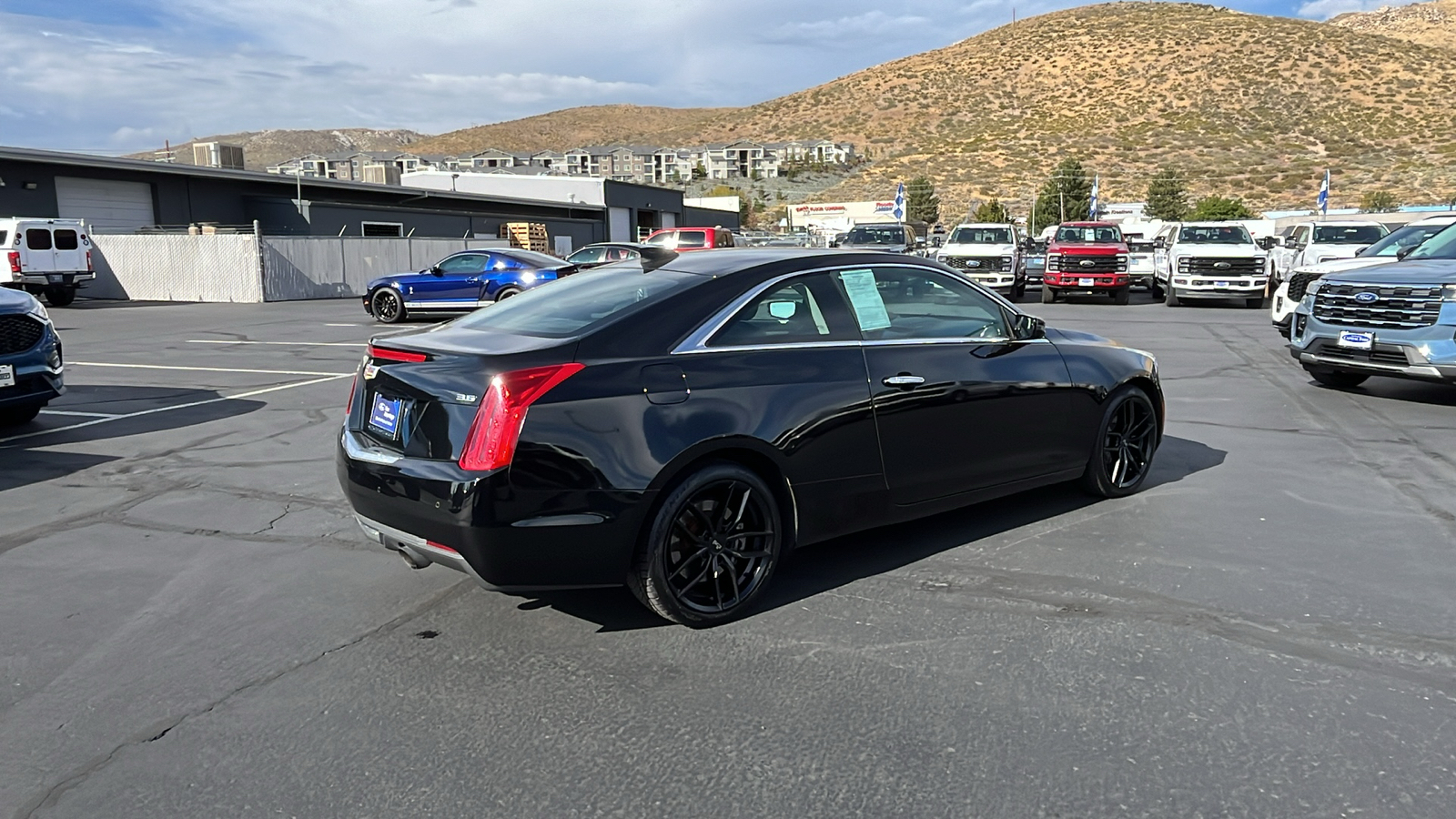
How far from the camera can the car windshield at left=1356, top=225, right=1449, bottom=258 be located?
42.2 feet

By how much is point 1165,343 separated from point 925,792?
46.2 ft

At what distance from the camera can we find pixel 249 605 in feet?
15.4

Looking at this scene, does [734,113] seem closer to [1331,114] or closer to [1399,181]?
[1331,114]

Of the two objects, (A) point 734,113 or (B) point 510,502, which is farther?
(A) point 734,113

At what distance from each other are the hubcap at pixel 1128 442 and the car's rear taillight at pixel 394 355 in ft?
12.9

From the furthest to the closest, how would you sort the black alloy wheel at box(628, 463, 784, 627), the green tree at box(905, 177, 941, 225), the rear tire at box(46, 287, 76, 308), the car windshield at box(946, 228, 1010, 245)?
the green tree at box(905, 177, 941, 225)
the rear tire at box(46, 287, 76, 308)
the car windshield at box(946, 228, 1010, 245)
the black alloy wheel at box(628, 463, 784, 627)

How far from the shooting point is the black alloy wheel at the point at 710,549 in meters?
4.18

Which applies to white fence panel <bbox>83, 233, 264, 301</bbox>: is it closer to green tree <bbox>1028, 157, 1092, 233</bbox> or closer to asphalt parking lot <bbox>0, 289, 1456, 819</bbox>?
asphalt parking lot <bbox>0, 289, 1456, 819</bbox>

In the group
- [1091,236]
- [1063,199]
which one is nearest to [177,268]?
[1091,236]

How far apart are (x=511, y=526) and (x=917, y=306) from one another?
2474mm

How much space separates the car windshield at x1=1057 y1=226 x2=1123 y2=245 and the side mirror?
2006 centimetres

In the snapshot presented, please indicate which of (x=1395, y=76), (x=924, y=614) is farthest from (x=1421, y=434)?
(x=1395, y=76)

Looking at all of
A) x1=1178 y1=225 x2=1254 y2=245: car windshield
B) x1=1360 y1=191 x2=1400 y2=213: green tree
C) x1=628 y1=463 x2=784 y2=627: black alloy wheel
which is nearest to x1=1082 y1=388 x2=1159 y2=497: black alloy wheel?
x1=628 y1=463 x2=784 y2=627: black alloy wheel

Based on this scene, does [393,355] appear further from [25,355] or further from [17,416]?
[17,416]
